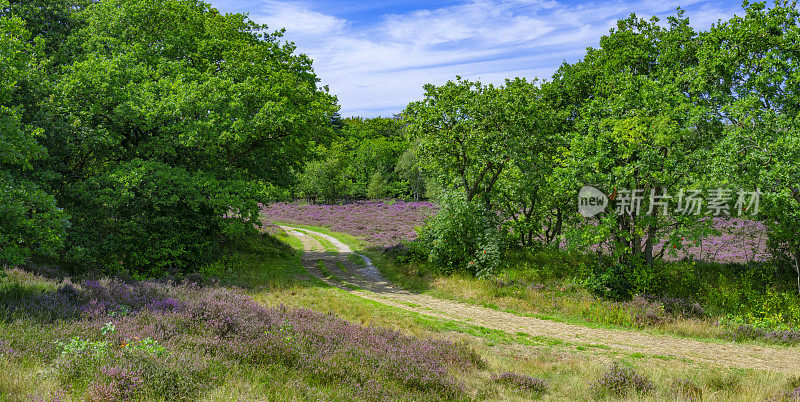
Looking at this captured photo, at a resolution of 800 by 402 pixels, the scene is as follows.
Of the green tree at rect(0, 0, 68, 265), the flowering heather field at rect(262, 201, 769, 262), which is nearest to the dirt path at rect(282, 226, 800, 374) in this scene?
the flowering heather field at rect(262, 201, 769, 262)

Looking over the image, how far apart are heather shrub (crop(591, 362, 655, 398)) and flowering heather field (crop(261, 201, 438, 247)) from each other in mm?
25605

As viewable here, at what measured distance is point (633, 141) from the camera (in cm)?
1638

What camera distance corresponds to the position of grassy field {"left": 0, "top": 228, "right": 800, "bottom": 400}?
5438 millimetres

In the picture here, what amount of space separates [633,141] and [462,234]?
8.45 m

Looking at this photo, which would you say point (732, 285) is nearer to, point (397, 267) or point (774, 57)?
point (774, 57)

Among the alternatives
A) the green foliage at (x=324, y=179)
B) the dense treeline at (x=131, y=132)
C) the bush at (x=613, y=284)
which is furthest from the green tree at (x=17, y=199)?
the green foliage at (x=324, y=179)

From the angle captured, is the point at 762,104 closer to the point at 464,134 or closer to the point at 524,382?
the point at 464,134

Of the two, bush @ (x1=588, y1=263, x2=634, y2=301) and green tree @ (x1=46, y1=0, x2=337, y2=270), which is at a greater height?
green tree @ (x1=46, y1=0, x2=337, y2=270)

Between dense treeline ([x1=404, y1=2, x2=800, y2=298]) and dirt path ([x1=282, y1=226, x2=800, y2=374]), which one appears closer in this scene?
dirt path ([x1=282, y1=226, x2=800, y2=374])

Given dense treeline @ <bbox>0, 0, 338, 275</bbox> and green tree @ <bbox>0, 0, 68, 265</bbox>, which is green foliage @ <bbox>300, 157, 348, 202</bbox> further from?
green tree @ <bbox>0, 0, 68, 265</bbox>

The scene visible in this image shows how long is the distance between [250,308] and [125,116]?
11025mm

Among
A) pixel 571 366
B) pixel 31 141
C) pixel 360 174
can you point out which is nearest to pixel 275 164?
pixel 31 141

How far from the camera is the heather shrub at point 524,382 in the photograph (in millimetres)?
7527

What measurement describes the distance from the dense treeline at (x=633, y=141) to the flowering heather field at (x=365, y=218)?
13725 mm
